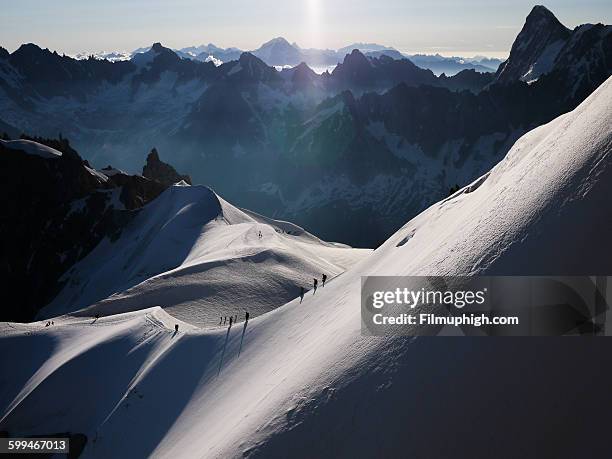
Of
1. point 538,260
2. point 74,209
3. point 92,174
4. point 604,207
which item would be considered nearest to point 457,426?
point 538,260

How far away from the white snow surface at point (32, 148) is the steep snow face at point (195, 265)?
36194 millimetres

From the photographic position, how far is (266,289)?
47812 mm

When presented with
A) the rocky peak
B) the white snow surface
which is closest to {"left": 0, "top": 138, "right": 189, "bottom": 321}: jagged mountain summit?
the white snow surface

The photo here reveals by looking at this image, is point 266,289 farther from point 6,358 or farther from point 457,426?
point 457,426

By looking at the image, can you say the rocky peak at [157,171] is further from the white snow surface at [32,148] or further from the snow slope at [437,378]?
the snow slope at [437,378]

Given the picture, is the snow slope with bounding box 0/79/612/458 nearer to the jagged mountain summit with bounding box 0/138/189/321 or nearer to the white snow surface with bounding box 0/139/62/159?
the jagged mountain summit with bounding box 0/138/189/321

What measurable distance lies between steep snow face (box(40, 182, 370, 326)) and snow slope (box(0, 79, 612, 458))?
14.3 m

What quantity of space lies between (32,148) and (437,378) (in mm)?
133280

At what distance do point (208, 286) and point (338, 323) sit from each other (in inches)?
1106

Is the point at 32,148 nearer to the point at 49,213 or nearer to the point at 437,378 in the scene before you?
the point at 49,213

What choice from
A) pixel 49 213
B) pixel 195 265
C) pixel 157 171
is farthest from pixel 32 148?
pixel 195 265

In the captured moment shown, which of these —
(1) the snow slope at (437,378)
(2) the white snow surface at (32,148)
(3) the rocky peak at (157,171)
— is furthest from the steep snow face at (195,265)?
(3) the rocky peak at (157,171)

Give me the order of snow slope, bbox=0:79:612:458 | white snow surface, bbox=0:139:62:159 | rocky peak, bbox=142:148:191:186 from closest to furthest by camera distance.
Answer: snow slope, bbox=0:79:612:458 < white snow surface, bbox=0:139:62:159 < rocky peak, bbox=142:148:191:186

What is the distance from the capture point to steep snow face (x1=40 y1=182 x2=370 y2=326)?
46188 millimetres
